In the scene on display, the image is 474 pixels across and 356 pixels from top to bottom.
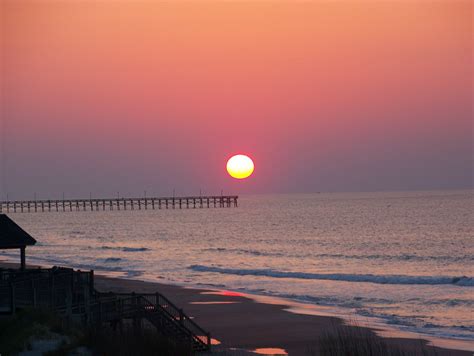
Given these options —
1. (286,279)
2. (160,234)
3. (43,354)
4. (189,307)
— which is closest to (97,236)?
(160,234)

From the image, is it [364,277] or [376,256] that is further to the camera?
[376,256]

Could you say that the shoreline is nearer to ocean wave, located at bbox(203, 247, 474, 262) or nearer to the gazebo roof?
the gazebo roof

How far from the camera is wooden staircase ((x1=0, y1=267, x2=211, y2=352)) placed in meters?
21.0

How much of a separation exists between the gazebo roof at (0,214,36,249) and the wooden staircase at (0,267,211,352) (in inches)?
35.3

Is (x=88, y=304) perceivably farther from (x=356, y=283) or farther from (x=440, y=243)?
(x=440, y=243)

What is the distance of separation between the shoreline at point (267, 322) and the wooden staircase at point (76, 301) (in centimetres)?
238

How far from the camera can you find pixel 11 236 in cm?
2461

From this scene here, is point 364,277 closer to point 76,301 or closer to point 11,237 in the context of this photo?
point 11,237

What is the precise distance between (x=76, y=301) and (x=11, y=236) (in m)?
3.65

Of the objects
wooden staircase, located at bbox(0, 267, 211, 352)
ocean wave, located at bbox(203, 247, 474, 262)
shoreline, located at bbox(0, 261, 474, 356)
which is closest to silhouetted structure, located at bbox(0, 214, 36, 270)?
wooden staircase, located at bbox(0, 267, 211, 352)

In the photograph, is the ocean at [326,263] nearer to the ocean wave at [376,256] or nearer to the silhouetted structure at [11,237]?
the ocean wave at [376,256]

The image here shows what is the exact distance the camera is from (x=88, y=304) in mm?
21719

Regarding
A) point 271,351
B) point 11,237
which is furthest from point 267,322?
point 11,237

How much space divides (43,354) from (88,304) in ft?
15.9
